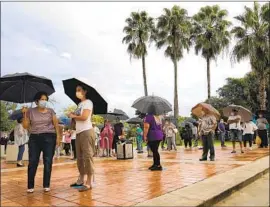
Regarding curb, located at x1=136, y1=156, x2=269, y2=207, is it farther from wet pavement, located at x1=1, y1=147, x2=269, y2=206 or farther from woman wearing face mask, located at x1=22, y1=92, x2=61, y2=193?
woman wearing face mask, located at x1=22, y1=92, x2=61, y2=193

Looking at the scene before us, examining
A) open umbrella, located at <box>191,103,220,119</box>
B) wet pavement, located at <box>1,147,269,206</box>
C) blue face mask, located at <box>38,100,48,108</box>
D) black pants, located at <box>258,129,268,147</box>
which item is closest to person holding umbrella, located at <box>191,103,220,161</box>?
open umbrella, located at <box>191,103,220,119</box>

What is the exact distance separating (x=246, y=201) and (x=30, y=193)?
3.28m

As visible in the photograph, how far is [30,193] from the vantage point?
203 inches

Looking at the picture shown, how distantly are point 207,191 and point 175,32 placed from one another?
2912 centimetres

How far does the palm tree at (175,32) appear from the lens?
3256cm

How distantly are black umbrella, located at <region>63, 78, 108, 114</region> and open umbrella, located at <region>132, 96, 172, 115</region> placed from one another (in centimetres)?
288

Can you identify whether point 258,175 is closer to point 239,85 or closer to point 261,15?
point 261,15

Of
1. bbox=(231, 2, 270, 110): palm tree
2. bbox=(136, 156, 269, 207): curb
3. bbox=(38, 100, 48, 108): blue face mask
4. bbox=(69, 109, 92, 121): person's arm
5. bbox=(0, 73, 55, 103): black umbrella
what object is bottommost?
bbox=(136, 156, 269, 207): curb

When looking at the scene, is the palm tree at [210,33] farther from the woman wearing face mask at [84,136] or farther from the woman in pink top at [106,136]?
the woman wearing face mask at [84,136]

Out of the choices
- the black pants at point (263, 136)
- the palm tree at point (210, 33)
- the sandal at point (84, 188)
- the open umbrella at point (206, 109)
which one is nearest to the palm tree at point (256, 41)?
the palm tree at point (210, 33)

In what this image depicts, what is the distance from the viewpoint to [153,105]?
8867 millimetres

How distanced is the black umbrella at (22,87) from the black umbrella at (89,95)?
1743 mm

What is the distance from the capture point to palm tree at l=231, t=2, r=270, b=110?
25.5 m

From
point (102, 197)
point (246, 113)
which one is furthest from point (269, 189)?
point (246, 113)
